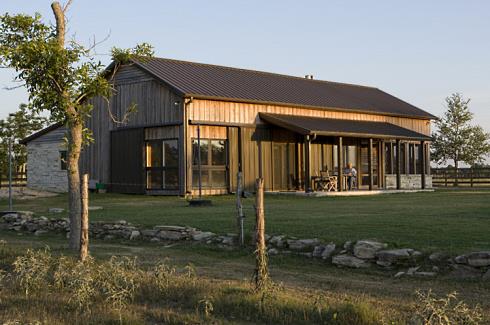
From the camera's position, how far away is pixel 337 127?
29.8 meters

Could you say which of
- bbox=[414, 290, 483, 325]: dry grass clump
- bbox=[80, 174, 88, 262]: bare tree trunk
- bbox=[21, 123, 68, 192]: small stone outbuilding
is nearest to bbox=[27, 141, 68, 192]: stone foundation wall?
bbox=[21, 123, 68, 192]: small stone outbuilding

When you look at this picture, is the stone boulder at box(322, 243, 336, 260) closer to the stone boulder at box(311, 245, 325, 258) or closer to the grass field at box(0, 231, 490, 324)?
the stone boulder at box(311, 245, 325, 258)

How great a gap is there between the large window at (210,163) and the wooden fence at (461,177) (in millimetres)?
19796

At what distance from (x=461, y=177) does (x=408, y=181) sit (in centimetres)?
846

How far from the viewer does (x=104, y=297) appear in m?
8.34

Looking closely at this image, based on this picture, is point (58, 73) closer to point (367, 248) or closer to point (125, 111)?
point (367, 248)

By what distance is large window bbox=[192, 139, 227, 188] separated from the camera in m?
27.0

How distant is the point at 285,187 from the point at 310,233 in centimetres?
1749

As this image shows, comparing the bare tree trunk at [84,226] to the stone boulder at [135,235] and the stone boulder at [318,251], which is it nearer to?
the stone boulder at [135,235]

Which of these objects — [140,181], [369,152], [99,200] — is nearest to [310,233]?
[99,200]

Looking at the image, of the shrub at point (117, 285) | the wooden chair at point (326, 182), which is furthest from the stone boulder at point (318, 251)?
the wooden chair at point (326, 182)

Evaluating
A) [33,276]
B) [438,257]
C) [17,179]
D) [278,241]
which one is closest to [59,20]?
[33,276]

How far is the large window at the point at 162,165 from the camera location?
89.5ft

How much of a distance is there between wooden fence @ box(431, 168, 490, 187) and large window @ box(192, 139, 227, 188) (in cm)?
1980
